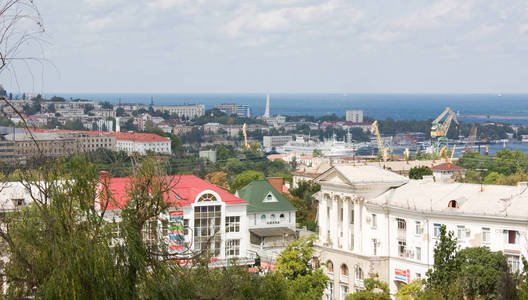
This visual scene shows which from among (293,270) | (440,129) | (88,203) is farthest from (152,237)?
(440,129)

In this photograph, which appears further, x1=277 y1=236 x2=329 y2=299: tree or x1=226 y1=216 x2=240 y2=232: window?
x1=226 y1=216 x2=240 y2=232: window

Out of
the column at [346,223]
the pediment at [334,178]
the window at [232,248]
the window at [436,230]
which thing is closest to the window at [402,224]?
the window at [436,230]

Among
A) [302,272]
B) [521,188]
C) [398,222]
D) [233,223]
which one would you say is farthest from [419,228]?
[233,223]

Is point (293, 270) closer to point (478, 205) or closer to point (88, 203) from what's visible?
point (478, 205)

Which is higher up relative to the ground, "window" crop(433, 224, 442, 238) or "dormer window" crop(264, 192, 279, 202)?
"window" crop(433, 224, 442, 238)

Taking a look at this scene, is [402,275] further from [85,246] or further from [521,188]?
[85,246]

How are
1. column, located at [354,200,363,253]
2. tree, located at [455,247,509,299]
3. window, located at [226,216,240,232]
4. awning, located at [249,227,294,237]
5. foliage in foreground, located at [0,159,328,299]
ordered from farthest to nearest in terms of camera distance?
awning, located at [249,227,294,237]
window, located at [226,216,240,232]
column, located at [354,200,363,253]
tree, located at [455,247,509,299]
foliage in foreground, located at [0,159,328,299]

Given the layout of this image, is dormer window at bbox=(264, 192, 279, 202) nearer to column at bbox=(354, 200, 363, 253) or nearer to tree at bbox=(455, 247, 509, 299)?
column at bbox=(354, 200, 363, 253)

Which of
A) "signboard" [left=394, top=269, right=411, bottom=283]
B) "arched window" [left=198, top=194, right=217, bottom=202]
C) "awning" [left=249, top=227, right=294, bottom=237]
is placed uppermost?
"arched window" [left=198, top=194, right=217, bottom=202]

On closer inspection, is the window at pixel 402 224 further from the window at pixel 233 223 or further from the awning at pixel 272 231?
the awning at pixel 272 231

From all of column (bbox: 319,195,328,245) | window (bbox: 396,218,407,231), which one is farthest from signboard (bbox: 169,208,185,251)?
column (bbox: 319,195,328,245)
